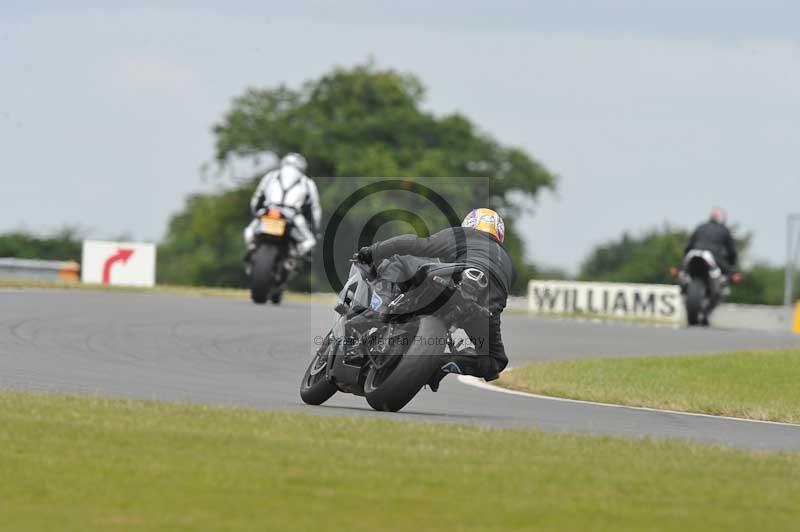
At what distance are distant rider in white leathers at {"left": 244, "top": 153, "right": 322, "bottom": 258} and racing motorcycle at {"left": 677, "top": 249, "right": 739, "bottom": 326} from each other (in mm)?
7140

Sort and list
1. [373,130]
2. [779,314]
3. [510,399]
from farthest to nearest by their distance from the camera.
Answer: [373,130], [779,314], [510,399]

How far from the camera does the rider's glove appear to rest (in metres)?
12.5

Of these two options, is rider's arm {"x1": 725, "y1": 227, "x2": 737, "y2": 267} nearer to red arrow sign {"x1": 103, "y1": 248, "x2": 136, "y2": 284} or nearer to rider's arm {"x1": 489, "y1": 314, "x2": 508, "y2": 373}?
red arrow sign {"x1": 103, "y1": 248, "x2": 136, "y2": 284}

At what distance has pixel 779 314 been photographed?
132 feet

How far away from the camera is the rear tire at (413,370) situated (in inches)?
460

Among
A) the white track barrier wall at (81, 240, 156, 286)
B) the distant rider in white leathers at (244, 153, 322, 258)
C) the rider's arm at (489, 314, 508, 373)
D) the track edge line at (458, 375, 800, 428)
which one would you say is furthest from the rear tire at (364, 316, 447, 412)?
the white track barrier wall at (81, 240, 156, 286)

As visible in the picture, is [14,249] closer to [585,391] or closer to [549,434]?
[585,391]

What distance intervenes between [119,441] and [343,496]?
6.27 ft

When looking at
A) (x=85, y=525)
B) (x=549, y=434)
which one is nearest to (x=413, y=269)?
(x=549, y=434)

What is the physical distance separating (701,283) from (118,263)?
11133 mm

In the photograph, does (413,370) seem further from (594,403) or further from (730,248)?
(730,248)

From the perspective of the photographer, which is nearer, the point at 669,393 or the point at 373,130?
the point at 669,393

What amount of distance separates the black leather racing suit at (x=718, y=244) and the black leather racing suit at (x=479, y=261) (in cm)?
1774

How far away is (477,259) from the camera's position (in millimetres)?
12148
